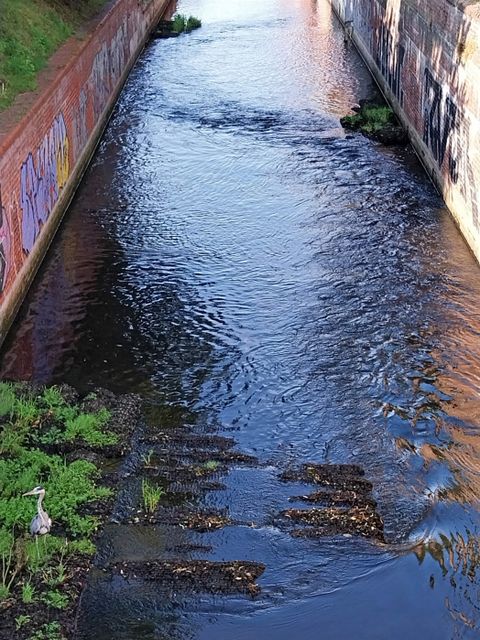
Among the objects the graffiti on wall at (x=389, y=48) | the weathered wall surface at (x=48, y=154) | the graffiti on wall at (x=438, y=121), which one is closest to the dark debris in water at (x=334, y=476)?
the weathered wall surface at (x=48, y=154)

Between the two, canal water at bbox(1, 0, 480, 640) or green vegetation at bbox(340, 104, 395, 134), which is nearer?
canal water at bbox(1, 0, 480, 640)

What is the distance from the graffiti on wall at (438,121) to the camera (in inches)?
707

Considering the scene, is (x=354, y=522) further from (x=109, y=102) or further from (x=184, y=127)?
(x=109, y=102)

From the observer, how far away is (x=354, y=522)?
9.36 metres

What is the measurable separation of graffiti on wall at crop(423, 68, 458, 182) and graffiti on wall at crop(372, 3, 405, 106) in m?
3.45

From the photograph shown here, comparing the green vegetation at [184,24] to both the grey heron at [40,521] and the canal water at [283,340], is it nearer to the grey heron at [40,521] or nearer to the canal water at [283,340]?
the canal water at [283,340]

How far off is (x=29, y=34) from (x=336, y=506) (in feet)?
44.1

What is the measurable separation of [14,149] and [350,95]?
15203mm

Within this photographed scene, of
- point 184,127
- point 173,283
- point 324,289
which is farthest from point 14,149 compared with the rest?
point 184,127

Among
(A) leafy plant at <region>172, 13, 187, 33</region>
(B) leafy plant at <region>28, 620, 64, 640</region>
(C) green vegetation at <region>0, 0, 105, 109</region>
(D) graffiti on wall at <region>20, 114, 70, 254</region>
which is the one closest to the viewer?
(B) leafy plant at <region>28, 620, 64, 640</region>

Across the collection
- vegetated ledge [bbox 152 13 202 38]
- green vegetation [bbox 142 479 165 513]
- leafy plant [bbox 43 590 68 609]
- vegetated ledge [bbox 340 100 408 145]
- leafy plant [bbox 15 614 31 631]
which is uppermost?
leafy plant [bbox 15 614 31 631]

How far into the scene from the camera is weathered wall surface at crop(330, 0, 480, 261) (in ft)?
53.8

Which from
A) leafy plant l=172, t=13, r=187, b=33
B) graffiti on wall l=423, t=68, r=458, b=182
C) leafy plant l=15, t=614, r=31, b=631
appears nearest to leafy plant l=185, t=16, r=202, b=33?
leafy plant l=172, t=13, r=187, b=33

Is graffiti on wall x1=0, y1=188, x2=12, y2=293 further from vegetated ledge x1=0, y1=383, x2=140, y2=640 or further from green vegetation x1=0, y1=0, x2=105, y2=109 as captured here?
green vegetation x1=0, y1=0, x2=105, y2=109
